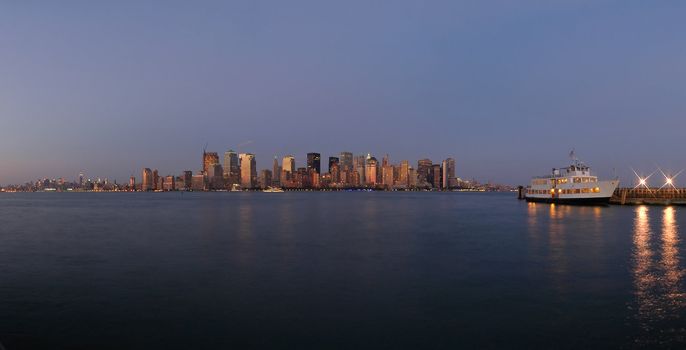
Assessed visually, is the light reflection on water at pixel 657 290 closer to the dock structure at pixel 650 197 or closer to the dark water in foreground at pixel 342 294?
the dark water in foreground at pixel 342 294

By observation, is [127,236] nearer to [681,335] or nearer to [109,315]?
[109,315]

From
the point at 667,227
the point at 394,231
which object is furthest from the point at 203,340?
the point at 667,227

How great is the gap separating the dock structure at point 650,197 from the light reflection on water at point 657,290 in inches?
3236

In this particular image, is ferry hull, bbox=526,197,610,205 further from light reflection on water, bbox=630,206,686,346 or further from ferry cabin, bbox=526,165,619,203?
light reflection on water, bbox=630,206,686,346

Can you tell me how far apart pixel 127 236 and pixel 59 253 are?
13757 mm

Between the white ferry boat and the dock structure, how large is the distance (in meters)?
15.1

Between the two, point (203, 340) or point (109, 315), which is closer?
point (203, 340)

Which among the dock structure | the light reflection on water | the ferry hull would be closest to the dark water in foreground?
the light reflection on water

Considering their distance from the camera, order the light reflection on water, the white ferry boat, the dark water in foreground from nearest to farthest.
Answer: the dark water in foreground
the light reflection on water
the white ferry boat

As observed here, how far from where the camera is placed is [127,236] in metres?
55.2

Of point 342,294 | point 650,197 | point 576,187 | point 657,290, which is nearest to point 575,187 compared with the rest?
point 576,187

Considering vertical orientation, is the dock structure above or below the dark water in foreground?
above

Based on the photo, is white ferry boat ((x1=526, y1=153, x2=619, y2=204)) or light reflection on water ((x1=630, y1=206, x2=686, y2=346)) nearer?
light reflection on water ((x1=630, y1=206, x2=686, y2=346))

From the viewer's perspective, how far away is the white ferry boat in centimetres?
11044
